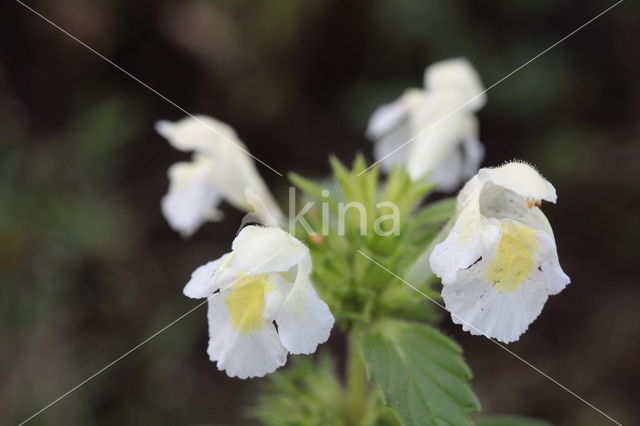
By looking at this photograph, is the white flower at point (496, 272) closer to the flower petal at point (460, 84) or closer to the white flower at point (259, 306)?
the white flower at point (259, 306)

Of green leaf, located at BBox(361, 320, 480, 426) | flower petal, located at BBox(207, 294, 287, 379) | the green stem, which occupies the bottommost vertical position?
the green stem

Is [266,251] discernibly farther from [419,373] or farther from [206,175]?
[206,175]

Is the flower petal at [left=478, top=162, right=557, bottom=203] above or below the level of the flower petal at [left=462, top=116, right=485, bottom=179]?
above

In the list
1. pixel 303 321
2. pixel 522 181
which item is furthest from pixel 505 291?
pixel 303 321

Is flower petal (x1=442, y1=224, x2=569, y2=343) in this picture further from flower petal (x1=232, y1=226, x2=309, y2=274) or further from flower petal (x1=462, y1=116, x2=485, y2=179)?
flower petal (x1=462, y1=116, x2=485, y2=179)

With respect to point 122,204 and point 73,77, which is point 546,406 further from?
point 73,77

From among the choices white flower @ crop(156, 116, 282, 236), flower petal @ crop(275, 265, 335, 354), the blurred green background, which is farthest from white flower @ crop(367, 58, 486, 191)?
the blurred green background
